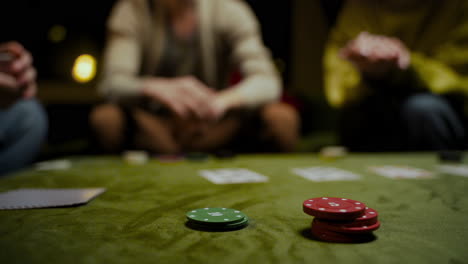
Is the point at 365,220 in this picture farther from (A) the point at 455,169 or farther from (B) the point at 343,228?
(A) the point at 455,169

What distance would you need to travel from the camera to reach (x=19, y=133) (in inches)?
64.3

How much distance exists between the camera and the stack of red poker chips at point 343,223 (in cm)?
62

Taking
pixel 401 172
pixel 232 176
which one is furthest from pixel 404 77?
pixel 232 176

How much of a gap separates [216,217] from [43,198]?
47 cm

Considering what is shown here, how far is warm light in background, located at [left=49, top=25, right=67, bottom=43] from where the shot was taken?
4754mm

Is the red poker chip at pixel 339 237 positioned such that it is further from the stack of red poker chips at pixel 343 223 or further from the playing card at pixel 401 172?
the playing card at pixel 401 172

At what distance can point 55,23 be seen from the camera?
4.77 metres

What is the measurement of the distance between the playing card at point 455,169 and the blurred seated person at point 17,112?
165 cm

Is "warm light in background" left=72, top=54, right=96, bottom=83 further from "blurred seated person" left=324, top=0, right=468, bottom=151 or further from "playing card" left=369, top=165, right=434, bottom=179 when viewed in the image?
"playing card" left=369, top=165, right=434, bottom=179

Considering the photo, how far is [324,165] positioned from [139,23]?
52.3 inches

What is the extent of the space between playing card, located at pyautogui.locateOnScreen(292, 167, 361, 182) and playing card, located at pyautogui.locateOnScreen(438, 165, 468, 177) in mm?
368

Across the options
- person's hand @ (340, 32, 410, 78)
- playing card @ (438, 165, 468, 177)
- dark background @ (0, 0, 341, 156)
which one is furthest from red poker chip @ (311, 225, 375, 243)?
dark background @ (0, 0, 341, 156)

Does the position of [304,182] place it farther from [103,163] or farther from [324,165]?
[103,163]

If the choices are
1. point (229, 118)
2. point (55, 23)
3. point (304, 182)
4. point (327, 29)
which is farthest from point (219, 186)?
point (55, 23)
